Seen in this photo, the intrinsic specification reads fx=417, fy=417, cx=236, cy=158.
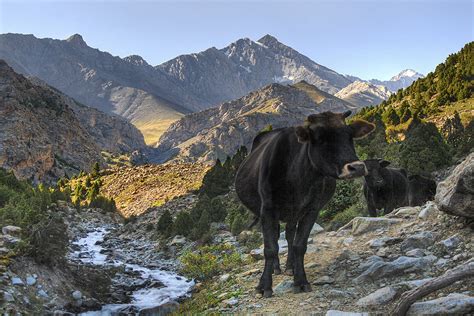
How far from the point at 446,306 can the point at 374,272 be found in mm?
2110

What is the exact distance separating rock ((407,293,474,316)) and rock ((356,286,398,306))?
0.66 meters

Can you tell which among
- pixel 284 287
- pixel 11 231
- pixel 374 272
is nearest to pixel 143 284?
pixel 11 231

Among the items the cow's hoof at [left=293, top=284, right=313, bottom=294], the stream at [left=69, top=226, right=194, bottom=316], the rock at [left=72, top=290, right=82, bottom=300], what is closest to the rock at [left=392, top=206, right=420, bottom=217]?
the cow's hoof at [left=293, top=284, right=313, bottom=294]

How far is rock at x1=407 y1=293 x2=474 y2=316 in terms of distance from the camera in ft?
14.7

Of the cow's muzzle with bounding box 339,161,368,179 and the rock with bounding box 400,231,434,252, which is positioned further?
the rock with bounding box 400,231,434,252

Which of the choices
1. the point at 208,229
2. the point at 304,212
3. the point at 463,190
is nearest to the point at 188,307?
the point at 304,212

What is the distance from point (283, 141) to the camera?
6887 mm

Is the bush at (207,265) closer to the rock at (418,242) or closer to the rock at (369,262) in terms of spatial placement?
the rock at (369,262)

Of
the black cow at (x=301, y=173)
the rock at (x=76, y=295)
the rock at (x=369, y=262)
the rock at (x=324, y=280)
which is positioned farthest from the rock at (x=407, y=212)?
the rock at (x=76, y=295)

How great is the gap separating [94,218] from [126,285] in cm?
2729

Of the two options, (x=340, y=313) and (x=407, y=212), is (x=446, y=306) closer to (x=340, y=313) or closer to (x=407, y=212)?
(x=340, y=313)

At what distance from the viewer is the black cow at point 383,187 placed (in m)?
13.9

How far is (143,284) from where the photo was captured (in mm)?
13688

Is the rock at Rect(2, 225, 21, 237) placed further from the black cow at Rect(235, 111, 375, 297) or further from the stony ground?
the black cow at Rect(235, 111, 375, 297)
